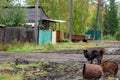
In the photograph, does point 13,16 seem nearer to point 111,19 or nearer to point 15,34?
point 15,34

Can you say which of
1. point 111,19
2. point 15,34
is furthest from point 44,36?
point 111,19

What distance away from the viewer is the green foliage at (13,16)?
3522 centimetres

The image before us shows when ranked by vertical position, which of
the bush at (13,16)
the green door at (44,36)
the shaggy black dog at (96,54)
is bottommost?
the green door at (44,36)

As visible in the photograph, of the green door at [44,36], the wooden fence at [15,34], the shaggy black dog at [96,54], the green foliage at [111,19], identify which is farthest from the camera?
the green foliage at [111,19]

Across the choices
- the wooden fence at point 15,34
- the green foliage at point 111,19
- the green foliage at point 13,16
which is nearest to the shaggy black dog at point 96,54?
the wooden fence at point 15,34

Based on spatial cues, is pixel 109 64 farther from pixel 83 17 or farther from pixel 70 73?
pixel 83 17

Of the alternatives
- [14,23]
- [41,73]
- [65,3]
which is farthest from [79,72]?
[65,3]

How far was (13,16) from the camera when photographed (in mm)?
35875

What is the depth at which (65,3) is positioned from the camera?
59.0 m

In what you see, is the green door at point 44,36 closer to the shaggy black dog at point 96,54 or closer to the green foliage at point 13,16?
the green foliage at point 13,16

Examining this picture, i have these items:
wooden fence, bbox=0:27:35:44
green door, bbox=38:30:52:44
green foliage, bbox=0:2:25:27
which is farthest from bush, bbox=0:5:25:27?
wooden fence, bbox=0:27:35:44

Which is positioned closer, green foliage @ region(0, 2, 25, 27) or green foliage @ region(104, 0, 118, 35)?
green foliage @ region(0, 2, 25, 27)

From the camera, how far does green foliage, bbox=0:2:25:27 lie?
35.2 metres

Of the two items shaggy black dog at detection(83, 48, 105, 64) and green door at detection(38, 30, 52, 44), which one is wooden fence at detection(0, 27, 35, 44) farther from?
shaggy black dog at detection(83, 48, 105, 64)
